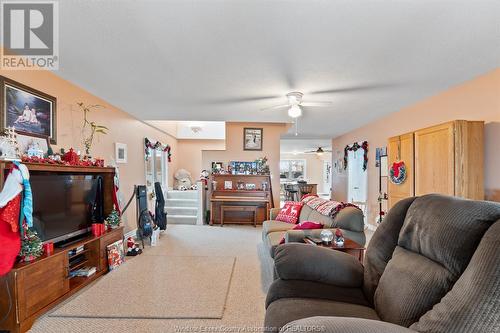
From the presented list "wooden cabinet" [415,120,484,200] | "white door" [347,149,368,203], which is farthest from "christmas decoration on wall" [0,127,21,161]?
"white door" [347,149,368,203]

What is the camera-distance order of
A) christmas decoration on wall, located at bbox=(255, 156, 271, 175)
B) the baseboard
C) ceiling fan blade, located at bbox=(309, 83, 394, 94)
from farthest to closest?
christmas decoration on wall, located at bbox=(255, 156, 271, 175) < the baseboard < ceiling fan blade, located at bbox=(309, 83, 394, 94)

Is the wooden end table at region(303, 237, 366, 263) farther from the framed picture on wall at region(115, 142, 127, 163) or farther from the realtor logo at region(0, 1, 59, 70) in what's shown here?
the framed picture on wall at region(115, 142, 127, 163)

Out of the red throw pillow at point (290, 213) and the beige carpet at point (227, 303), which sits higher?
the red throw pillow at point (290, 213)

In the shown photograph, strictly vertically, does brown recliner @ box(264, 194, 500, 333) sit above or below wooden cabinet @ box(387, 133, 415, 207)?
below

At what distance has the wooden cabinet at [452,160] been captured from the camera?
2602mm

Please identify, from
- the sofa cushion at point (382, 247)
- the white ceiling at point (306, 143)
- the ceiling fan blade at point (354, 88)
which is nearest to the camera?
the sofa cushion at point (382, 247)

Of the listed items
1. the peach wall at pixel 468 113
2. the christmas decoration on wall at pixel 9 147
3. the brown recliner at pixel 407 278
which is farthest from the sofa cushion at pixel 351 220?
the christmas decoration on wall at pixel 9 147

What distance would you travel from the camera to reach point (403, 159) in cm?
346

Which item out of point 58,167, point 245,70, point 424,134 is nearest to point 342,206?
point 424,134

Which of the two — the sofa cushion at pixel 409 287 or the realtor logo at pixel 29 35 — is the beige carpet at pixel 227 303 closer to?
the sofa cushion at pixel 409 287

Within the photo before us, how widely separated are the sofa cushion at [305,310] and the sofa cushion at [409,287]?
0.11 meters

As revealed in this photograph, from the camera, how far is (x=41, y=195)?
7.45 feet

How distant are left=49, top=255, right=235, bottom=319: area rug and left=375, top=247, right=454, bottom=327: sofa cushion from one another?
1.37 m

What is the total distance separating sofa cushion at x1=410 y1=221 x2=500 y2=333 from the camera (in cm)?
82
